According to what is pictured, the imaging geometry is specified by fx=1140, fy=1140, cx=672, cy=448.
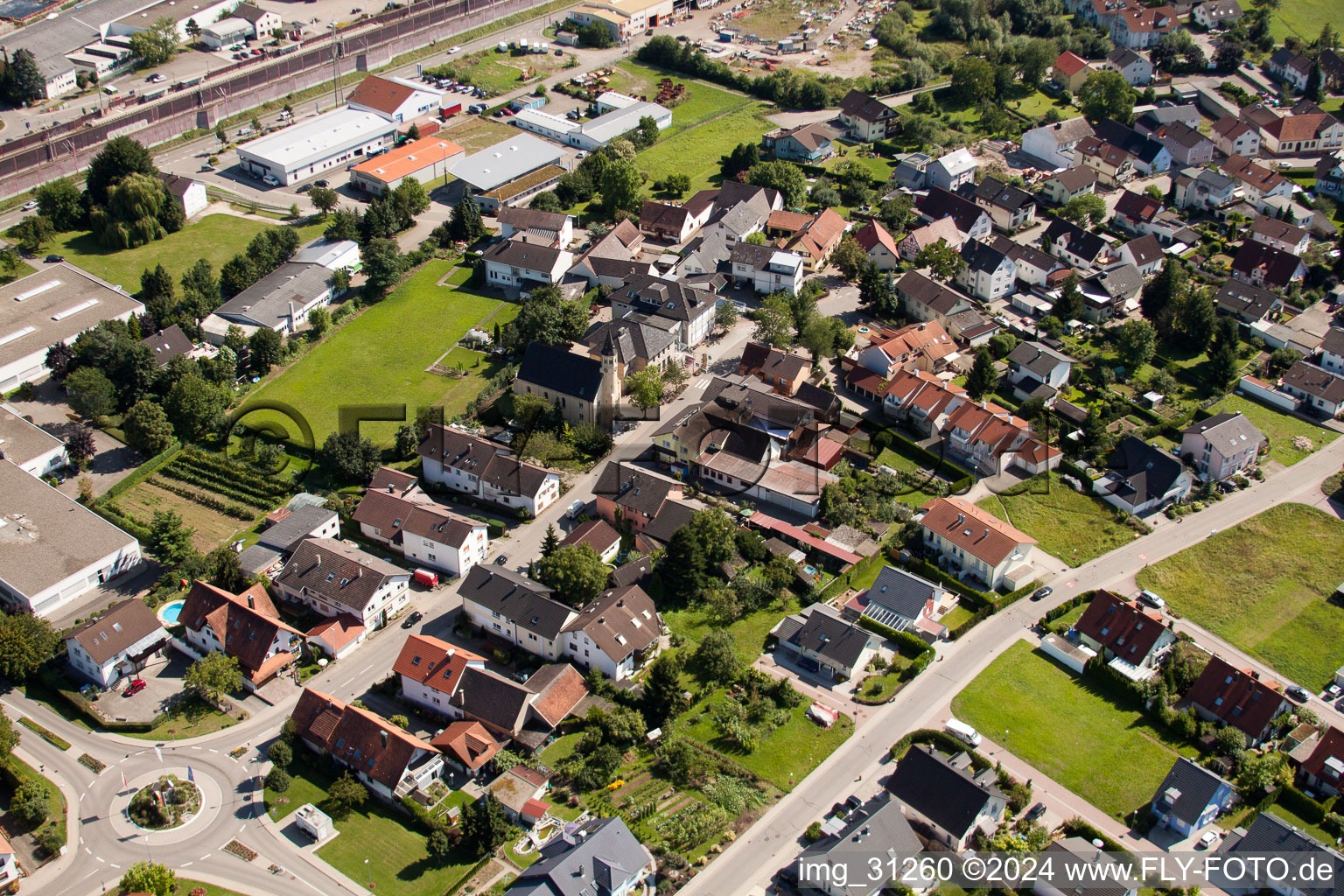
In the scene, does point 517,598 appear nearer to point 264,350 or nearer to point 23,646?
Answer: point 23,646

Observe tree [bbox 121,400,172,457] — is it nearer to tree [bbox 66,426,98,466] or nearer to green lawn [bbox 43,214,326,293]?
tree [bbox 66,426,98,466]

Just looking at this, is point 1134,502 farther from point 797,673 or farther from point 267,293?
point 267,293

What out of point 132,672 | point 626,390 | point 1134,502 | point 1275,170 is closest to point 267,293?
point 626,390

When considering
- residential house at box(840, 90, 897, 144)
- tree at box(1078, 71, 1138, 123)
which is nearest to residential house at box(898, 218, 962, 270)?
residential house at box(840, 90, 897, 144)

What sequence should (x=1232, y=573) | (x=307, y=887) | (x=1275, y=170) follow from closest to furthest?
(x=307, y=887), (x=1232, y=573), (x=1275, y=170)

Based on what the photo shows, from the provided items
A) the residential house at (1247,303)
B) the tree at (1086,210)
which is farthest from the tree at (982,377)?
the tree at (1086,210)
